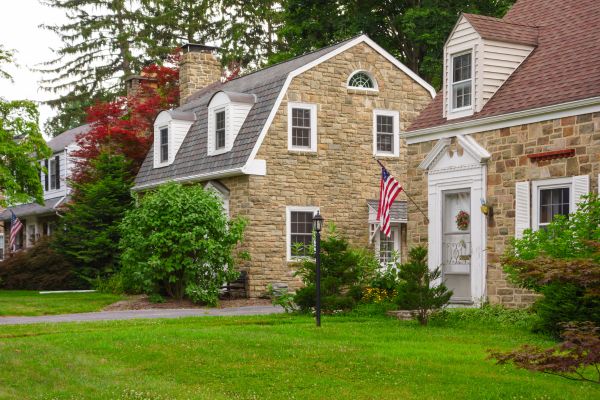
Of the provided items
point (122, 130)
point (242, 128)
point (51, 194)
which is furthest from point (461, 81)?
point (51, 194)

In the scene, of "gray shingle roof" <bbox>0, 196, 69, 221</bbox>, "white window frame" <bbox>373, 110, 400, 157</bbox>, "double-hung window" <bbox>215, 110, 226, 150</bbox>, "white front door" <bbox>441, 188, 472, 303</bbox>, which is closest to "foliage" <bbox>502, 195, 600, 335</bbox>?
"white front door" <bbox>441, 188, 472, 303</bbox>

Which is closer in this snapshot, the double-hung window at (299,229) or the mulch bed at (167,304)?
the mulch bed at (167,304)

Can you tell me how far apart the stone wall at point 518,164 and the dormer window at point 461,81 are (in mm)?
1090

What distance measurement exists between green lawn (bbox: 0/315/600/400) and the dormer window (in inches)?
219

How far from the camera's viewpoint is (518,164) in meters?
17.7

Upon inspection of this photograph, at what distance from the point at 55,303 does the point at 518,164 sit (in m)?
12.0

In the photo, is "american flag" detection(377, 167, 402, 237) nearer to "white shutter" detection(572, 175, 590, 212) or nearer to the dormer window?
the dormer window

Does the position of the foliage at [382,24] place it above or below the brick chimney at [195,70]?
above

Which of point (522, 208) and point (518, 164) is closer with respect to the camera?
point (522, 208)

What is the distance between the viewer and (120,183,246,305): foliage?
76.1 feet

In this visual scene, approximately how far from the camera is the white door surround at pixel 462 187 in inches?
725

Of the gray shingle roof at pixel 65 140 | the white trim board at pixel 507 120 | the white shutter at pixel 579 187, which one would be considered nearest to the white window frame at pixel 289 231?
the white trim board at pixel 507 120

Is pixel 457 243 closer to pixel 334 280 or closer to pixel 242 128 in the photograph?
pixel 334 280

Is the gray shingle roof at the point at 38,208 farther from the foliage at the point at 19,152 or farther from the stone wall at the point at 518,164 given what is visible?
the stone wall at the point at 518,164
